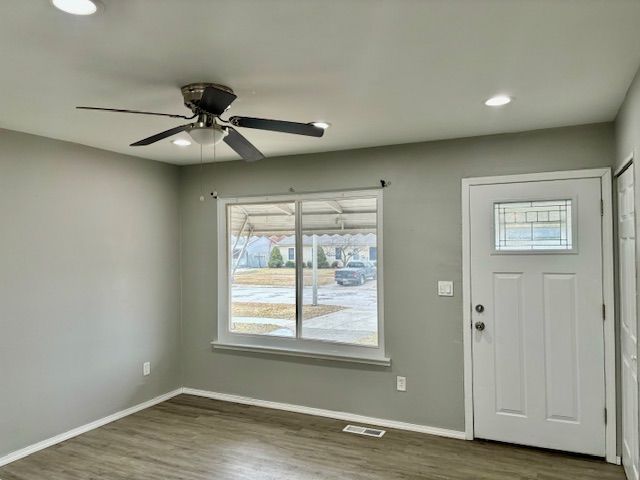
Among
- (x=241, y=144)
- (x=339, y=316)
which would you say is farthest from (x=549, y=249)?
(x=241, y=144)

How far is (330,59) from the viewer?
221cm

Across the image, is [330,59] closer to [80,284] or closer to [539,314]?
[539,314]

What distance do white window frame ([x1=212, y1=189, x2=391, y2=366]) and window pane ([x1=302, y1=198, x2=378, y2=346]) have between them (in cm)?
5

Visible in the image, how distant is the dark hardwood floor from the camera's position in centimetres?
318

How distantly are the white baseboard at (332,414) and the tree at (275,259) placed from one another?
4.32 feet

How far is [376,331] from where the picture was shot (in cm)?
418

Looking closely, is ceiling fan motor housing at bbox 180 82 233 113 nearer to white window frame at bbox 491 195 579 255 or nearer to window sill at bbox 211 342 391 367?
white window frame at bbox 491 195 579 255

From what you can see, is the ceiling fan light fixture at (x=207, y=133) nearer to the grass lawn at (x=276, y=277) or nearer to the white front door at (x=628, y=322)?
the grass lawn at (x=276, y=277)

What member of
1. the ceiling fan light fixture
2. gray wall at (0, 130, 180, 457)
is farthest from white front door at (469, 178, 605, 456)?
gray wall at (0, 130, 180, 457)

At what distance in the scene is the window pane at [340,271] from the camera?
4.22 metres

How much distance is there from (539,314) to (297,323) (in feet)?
6.97

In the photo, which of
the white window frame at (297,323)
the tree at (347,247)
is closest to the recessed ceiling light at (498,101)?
the white window frame at (297,323)

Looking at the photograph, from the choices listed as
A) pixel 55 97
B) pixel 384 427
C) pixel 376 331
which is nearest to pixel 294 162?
pixel 376 331

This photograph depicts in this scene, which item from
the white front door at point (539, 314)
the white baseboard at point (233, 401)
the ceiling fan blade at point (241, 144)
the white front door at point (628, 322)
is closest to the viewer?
the ceiling fan blade at point (241, 144)
